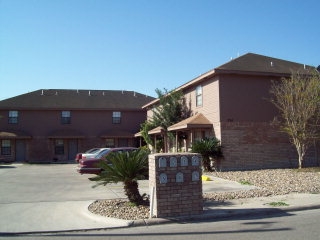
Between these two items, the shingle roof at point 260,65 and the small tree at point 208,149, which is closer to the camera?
the small tree at point 208,149

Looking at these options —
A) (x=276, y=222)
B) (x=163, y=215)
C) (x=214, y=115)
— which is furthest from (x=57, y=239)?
(x=214, y=115)

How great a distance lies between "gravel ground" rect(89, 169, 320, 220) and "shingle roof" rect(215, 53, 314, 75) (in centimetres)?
587

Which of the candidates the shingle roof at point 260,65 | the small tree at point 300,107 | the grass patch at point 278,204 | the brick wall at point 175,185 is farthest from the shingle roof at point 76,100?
the brick wall at point 175,185

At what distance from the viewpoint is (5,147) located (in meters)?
38.3

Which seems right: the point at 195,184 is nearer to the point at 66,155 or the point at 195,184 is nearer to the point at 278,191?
the point at 278,191

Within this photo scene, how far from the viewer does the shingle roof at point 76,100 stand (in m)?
39.6

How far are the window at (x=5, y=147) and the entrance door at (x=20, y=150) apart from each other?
770mm

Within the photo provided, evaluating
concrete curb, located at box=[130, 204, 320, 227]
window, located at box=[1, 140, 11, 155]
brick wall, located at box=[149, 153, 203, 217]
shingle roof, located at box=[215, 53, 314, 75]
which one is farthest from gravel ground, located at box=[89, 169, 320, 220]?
window, located at box=[1, 140, 11, 155]

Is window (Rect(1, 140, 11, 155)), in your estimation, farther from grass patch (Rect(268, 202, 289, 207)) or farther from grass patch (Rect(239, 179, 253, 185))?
grass patch (Rect(268, 202, 289, 207))

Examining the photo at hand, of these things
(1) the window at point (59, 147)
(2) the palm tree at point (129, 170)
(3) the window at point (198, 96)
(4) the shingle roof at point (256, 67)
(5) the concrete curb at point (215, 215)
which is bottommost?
(5) the concrete curb at point (215, 215)

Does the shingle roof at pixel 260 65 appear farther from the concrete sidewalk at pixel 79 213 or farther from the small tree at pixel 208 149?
the concrete sidewalk at pixel 79 213

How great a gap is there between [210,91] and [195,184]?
42.1ft

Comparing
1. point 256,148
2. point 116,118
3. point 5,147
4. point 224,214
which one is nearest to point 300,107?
point 256,148

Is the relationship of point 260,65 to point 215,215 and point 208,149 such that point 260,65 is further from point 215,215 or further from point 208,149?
point 215,215
